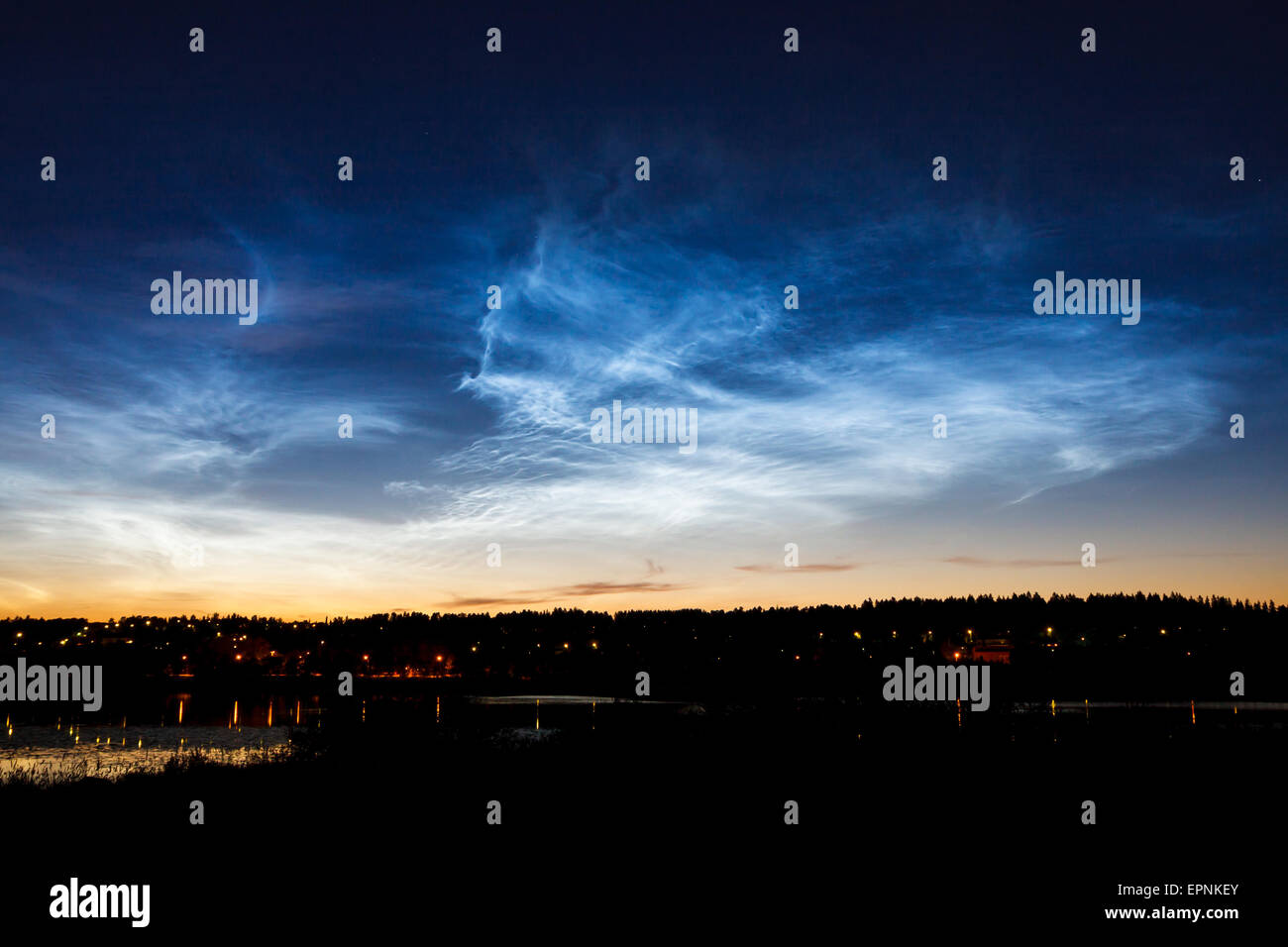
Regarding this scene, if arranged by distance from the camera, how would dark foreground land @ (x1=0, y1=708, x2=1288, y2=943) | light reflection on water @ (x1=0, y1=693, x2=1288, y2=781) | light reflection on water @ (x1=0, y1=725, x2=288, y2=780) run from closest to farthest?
dark foreground land @ (x1=0, y1=708, x2=1288, y2=943) < light reflection on water @ (x1=0, y1=693, x2=1288, y2=781) < light reflection on water @ (x1=0, y1=725, x2=288, y2=780)

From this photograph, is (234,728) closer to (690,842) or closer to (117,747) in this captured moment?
(117,747)

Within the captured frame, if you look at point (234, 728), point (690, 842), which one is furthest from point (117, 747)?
point (690, 842)

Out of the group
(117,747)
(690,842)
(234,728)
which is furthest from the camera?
(234,728)

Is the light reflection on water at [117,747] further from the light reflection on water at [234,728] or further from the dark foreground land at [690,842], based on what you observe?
the dark foreground land at [690,842]

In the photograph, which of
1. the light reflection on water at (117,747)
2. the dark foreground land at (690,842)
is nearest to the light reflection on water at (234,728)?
the light reflection on water at (117,747)

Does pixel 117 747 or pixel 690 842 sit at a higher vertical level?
pixel 690 842

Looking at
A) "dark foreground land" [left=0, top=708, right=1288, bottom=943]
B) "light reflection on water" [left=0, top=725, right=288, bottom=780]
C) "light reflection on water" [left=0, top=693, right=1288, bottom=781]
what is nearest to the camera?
"dark foreground land" [left=0, top=708, right=1288, bottom=943]

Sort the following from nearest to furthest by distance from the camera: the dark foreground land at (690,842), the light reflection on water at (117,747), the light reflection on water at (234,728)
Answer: the dark foreground land at (690,842)
the light reflection on water at (234,728)
the light reflection on water at (117,747)

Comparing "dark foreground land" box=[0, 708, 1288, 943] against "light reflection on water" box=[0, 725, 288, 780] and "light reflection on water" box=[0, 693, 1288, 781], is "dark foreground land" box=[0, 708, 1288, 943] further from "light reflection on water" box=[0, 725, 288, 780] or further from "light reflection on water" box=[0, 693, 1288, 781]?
"light reflection on water" box=[0, 725, 288, 780]

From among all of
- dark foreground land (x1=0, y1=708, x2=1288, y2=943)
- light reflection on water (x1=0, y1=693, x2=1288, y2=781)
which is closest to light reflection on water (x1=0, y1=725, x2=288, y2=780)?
light reflection on water (x1=0, y1=693, x2=1288, y2=781)

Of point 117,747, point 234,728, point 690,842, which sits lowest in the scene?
point 234,728
